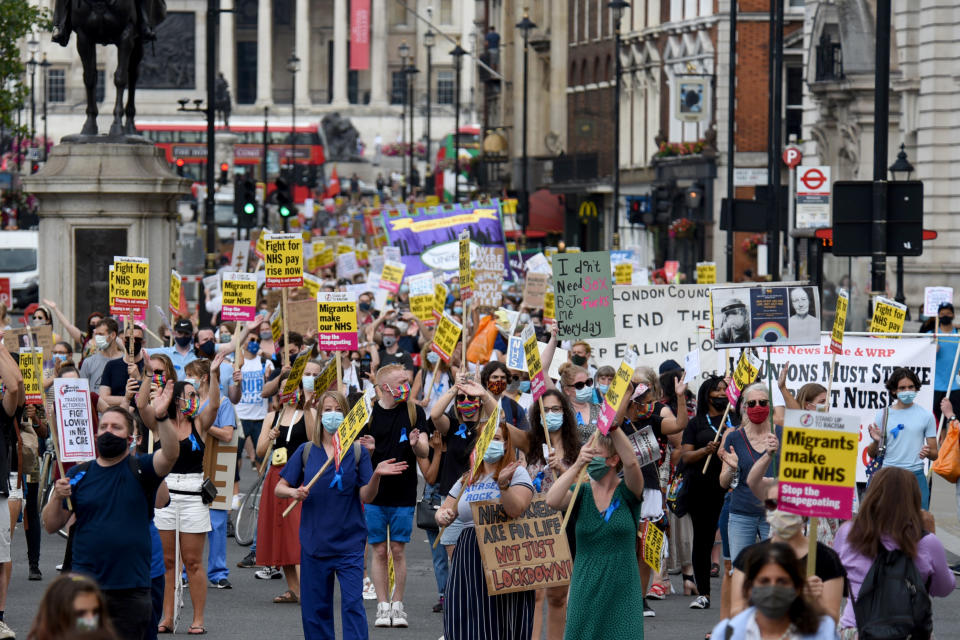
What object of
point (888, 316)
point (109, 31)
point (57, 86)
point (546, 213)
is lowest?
point (888, 316)

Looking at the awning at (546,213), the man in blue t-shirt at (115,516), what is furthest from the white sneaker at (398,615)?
the awning at (546,213)

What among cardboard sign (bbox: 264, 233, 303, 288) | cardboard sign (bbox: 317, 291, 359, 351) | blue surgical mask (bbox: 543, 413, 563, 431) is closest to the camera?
blue surgical mask (bbox: 543, 413, 563, 431)

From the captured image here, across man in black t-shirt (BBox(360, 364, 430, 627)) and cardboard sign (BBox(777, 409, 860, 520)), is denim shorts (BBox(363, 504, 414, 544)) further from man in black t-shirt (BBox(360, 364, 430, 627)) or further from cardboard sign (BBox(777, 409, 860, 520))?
cardboard sign (BBox(777, 409, 860, 520))

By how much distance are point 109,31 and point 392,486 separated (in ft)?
32.9

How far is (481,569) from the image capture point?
9641 millimetres

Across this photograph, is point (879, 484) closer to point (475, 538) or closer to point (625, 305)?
point (475, 538)

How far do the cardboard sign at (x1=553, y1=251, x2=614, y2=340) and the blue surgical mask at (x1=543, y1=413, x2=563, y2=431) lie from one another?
14.7 feet

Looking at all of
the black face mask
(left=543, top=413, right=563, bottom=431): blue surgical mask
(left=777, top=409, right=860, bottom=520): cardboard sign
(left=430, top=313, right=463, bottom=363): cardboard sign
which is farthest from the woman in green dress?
(left=430, top=313, right=463, bottom=363): cardboard sign

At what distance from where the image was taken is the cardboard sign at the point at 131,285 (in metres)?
16.6

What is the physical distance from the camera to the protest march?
26.3 feet

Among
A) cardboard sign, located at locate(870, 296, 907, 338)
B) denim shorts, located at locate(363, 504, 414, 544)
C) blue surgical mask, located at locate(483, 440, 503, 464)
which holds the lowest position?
denim shorts, located at locate(363, 504, 414, 544)

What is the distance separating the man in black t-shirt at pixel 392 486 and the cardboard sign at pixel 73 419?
249 centimetres

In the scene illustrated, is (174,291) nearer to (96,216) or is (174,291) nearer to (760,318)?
(96,216)

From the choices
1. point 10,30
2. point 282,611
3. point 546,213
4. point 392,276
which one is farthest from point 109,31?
point 546,213
